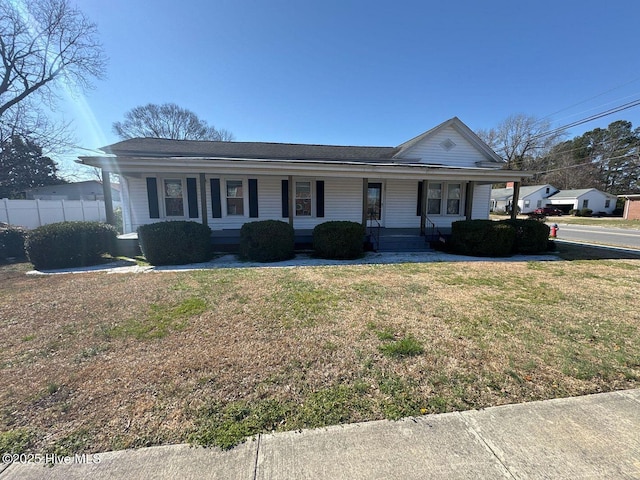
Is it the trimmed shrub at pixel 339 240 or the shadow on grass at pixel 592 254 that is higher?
the trimmed shrub at pixel 339 240

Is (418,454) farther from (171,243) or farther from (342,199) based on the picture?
(342,199)

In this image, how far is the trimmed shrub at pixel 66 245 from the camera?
7.35 metres

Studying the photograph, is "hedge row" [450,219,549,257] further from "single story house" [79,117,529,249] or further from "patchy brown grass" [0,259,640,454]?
"patchy brown grass" [0,259,640,454]

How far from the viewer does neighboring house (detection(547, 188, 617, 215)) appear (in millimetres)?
39000

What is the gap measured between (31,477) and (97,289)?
4.62 meters

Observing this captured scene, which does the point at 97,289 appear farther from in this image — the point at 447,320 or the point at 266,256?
the point at 447,320

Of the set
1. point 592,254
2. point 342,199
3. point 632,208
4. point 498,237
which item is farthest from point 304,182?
point 632,208

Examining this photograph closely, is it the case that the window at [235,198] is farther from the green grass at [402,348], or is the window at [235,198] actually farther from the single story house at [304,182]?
the green grass at [402,348]

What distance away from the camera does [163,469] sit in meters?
1.68

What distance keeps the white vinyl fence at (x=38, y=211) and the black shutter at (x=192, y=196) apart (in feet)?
24.8

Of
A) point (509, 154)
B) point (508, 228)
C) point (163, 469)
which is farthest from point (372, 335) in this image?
point (509, 154)

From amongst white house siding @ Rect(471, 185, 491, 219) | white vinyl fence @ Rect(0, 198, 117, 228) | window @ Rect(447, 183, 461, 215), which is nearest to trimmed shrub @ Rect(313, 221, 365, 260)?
window @ Rect(447, 183, 461, 215)

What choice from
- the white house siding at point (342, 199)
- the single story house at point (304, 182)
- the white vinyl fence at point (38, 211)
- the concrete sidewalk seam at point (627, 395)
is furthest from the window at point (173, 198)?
the concrete sidewalk seam at point (627, 395)

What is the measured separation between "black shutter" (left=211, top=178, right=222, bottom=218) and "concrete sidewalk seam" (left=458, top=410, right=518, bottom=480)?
10.5 m
